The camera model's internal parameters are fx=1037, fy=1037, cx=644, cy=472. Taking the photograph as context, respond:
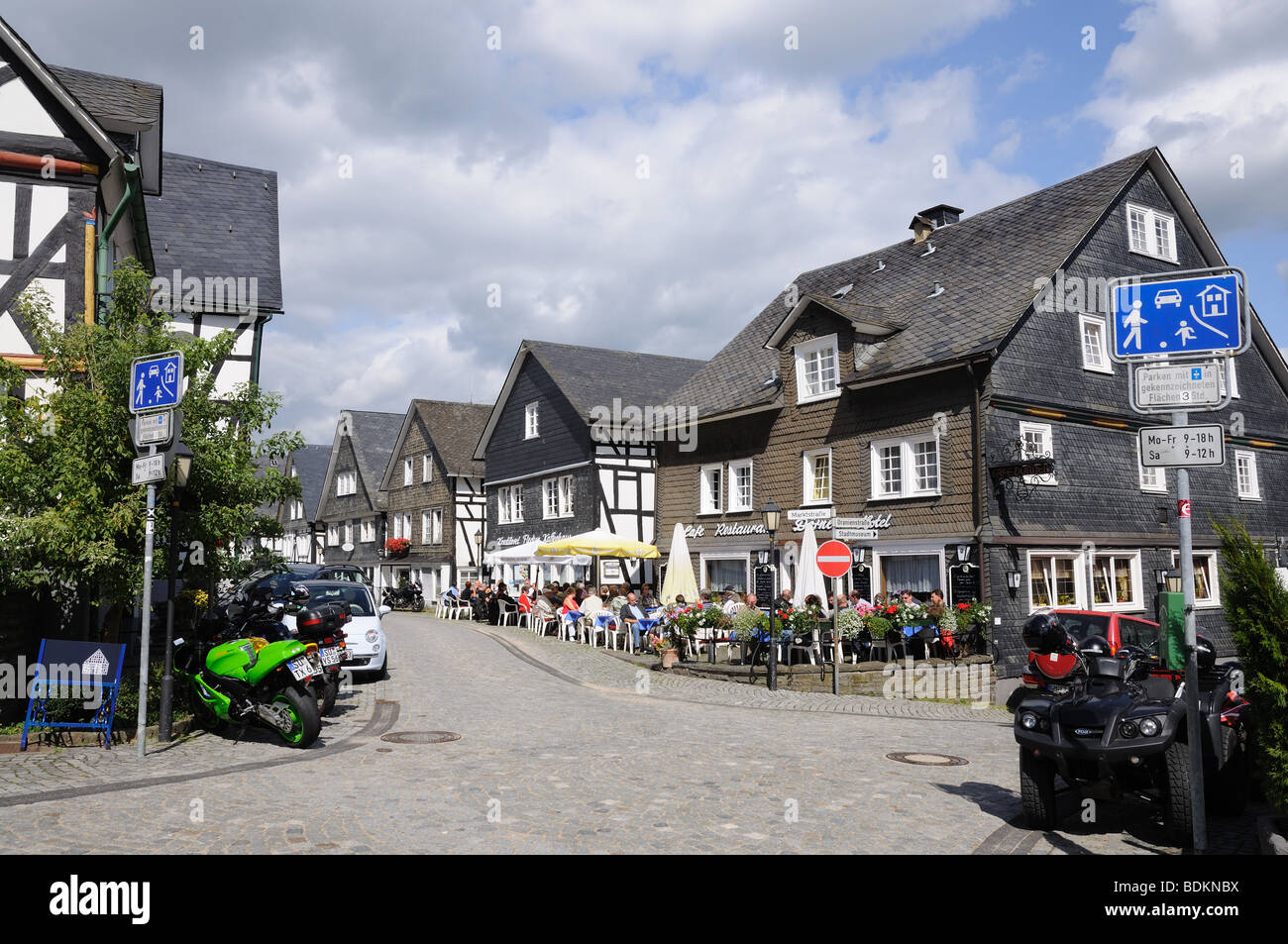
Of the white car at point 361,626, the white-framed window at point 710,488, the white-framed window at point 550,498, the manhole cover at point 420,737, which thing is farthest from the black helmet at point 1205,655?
the white-framed window at point 550,498

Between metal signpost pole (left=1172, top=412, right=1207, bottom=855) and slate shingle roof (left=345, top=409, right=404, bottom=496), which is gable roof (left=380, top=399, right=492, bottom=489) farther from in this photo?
metal signpost pole (left=1172, top=412, right=1207, bottom=855)

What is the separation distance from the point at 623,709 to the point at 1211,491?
1806 cm

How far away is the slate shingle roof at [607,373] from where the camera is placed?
118 feet

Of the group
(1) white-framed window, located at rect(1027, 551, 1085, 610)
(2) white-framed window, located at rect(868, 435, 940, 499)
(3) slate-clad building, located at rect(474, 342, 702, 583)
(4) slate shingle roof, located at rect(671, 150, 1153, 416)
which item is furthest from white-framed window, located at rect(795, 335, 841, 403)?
(3) slate-clad building, located at rect(474, 342, 702, 583)

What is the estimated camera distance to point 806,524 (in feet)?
56.6

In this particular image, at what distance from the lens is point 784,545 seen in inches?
1000

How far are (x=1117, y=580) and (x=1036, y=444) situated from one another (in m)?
3.71

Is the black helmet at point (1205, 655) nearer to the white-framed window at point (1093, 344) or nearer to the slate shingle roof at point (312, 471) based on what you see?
the white-framed window at point (1093, 344)

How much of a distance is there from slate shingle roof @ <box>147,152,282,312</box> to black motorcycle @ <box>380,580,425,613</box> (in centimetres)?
Result: 1969

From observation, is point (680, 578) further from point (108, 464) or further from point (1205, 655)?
point (1205, 655)

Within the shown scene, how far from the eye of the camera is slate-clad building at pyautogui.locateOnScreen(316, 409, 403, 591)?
53875mm

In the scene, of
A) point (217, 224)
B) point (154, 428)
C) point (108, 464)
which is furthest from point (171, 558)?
point (217, 224)

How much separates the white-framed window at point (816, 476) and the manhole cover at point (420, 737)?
14849mm
